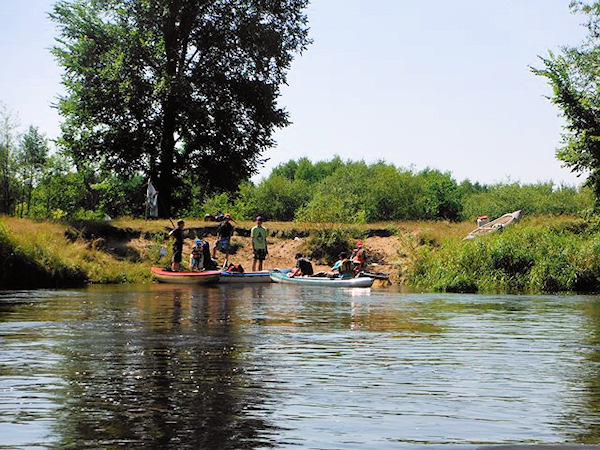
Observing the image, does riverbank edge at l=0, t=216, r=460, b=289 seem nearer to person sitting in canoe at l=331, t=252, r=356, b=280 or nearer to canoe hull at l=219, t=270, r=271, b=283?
canoe hull at l=219, t=270, r=271, b=283

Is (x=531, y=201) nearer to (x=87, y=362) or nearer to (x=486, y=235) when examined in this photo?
(x=486, y=235)

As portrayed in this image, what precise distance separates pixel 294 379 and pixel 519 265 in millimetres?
23372

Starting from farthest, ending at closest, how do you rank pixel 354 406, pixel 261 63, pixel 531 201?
pixel 531 201 → pixel 261 63 → pixel 354 406

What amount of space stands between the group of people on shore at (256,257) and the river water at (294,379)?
13062 millimetres

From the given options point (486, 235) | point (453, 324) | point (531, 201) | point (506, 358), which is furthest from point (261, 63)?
point (531, 201)

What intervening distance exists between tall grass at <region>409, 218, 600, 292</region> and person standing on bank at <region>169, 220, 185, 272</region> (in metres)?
9.26

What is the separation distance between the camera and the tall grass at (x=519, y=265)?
103 feet

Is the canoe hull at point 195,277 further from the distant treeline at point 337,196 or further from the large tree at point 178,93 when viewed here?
the distant treeline at point 337,196

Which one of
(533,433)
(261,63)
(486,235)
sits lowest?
(533,433)

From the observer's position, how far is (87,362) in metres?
11.6

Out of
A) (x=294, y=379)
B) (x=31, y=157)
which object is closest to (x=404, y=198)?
(x=31, y=157)

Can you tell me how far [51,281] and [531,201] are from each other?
234 ft

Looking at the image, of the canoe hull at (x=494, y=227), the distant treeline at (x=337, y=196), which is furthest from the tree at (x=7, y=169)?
the canoe hull at (x=494, y=227)

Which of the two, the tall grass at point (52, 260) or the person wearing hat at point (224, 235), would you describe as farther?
the person wearing hat at point (224, 235)
